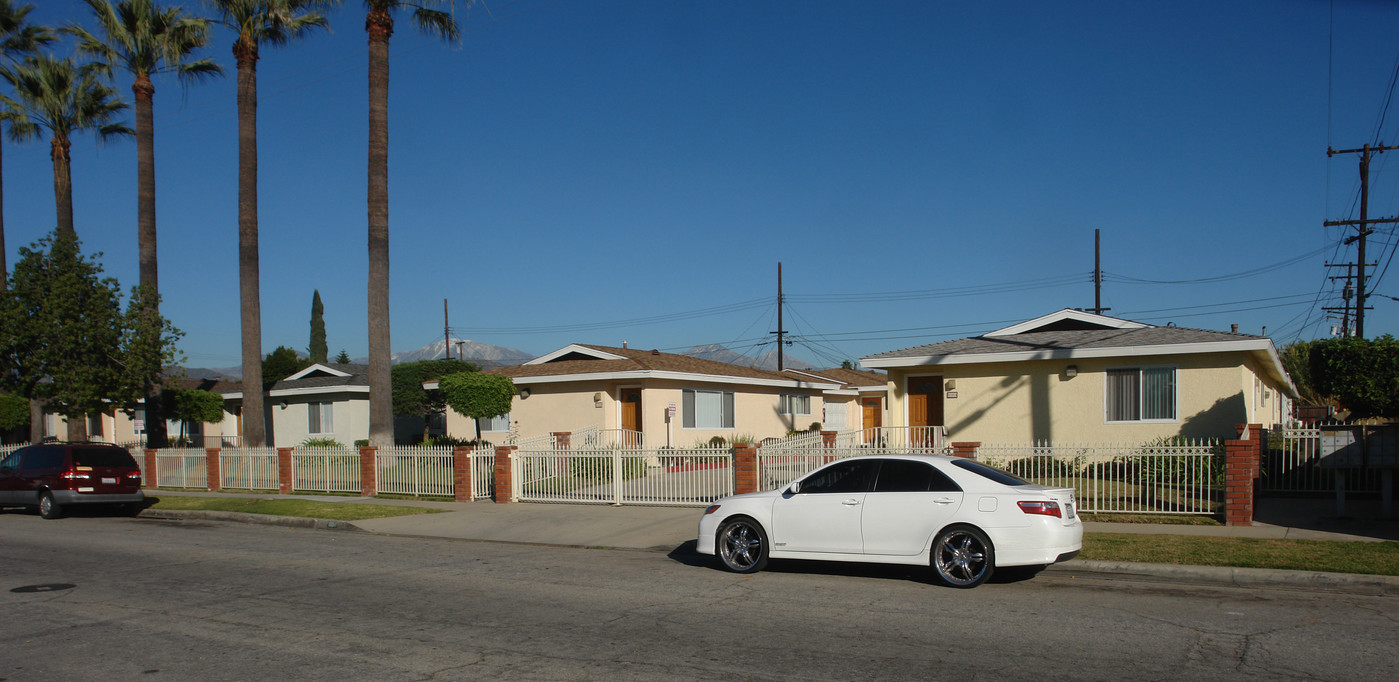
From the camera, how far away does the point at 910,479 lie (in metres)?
9.87

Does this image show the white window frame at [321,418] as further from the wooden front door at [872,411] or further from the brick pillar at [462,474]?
the wooden front door at [872,411]

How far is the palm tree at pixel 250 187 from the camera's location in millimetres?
26609

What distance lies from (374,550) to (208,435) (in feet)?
107

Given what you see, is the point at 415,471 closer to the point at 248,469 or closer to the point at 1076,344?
the point at 248,469

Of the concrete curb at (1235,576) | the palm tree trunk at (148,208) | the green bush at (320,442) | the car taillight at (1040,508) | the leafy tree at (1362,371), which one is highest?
the palm tree trunk at (148,208)

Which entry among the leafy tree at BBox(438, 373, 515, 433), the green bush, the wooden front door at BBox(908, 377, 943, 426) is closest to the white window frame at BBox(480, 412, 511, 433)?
the leafy tree at BBox(438, 373, 515, 433)

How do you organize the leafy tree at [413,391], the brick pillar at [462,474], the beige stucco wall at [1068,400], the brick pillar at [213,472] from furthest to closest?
1. the leafy tree at [413,391]
2. the brick pillar at [213,472]
3. the beige stucco wall at [1068,400]
4. the brick pillar at [462,474]

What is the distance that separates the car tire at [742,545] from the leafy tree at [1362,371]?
1430 cm

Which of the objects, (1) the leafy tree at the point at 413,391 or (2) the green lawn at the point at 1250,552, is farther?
(1) the leafy tree at the point at 413,391

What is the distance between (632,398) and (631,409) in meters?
0.34

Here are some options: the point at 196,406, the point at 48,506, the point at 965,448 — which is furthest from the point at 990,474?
the point at 196,406

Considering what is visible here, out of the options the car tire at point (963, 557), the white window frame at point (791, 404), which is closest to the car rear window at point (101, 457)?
the car tire at point (963, 557)

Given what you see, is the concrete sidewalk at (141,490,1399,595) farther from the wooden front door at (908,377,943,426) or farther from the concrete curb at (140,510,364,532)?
the wooden front door at (908,377,943,426)

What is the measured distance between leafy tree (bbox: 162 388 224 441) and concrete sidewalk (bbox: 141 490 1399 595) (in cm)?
1712
